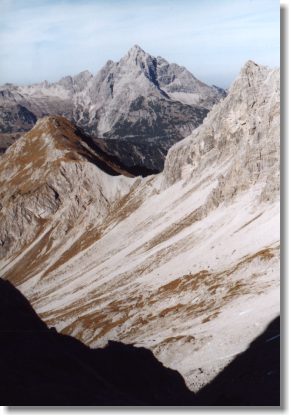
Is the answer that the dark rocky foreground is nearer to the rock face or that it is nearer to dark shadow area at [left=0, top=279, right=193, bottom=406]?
dark shadow area at [left=0, top=279, right=193, bottom=406]

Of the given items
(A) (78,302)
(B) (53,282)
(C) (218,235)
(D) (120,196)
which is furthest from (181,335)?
(D) (120,196)

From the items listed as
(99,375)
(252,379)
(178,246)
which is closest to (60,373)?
(99,375)

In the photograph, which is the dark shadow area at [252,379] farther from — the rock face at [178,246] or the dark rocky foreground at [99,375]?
the rock face at [178,246]

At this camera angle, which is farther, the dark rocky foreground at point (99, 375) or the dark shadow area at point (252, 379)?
the dark shadow area at point (252, 379)

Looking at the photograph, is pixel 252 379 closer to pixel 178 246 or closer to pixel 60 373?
pixel 60 373

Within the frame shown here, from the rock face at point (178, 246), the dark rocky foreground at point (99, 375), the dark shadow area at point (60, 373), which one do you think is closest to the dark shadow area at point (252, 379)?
the dark rocky foreground at point (99, 375)
